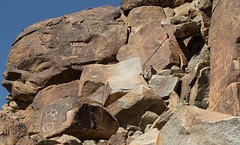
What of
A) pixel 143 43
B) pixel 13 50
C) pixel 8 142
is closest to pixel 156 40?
pixel 143 43

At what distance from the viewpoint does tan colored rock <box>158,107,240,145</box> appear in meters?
3.47

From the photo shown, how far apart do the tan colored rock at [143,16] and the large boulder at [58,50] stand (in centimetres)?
32

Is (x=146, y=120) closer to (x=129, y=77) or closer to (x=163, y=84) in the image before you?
(x=163, y=84)

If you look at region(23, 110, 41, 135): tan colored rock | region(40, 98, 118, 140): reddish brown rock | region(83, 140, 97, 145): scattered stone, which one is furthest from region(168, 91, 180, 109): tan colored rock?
region(23, 110, 41, 135): tan colored rock

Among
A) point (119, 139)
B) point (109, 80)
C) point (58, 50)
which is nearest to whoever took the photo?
point (119, 139)

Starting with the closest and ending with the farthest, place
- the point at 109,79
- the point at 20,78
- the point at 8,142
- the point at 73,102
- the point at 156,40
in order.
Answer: the point at 8,142, the point at 73,102, the point at 109,79, the point at 156,40, the point at 20,78

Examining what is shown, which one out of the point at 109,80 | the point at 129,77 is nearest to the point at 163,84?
the point at 129,77

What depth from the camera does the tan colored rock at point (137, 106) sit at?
696 cm

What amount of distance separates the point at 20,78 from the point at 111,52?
2.08 m

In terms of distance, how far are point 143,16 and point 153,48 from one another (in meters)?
1.62

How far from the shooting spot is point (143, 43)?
915 cm

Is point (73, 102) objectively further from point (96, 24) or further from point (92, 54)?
point (96, 24)

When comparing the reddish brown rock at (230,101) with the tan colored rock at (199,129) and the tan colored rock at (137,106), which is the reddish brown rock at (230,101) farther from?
the tan colored rock at (137,106)

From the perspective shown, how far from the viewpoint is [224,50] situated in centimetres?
601
